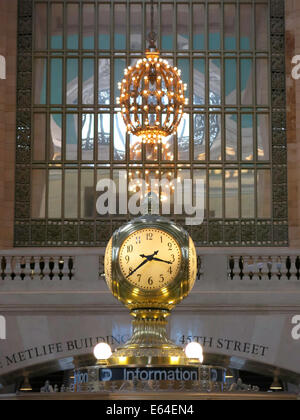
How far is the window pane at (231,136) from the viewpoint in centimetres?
1886

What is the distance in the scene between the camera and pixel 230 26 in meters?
19.1

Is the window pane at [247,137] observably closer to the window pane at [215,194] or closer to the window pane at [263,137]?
the window pane at [263,137]

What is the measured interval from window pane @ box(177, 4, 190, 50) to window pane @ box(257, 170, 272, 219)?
8.54 feet

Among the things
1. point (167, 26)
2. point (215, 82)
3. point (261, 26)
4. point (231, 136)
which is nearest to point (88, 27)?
point (167, 26)

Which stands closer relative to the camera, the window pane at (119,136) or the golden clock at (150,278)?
the golden clock at (150,278)

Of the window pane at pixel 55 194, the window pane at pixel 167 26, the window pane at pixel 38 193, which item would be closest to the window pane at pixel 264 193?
the window pane at pixel 167 26

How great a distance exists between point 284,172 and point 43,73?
4.54m

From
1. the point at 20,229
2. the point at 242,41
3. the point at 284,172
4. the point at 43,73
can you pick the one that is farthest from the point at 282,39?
the point at 20,229

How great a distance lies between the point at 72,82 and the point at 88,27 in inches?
40.7

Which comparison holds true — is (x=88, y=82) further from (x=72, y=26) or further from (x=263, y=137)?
(x=263, y=137)

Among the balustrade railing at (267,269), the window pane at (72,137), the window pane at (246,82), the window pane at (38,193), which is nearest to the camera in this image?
→ the balustrade railing at (267,269)

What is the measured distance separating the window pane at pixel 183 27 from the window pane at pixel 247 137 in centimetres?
164

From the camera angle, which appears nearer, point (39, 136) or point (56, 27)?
point (39, 136)

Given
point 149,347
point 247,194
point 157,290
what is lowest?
point 149,347
